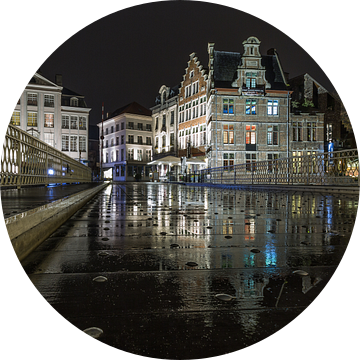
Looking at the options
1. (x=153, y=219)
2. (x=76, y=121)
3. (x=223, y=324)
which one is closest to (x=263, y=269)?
(x=223, y=324)

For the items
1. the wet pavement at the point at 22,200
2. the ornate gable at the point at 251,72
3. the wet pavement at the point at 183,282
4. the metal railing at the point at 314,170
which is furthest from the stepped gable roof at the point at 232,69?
the wet pavement at the point at 183,282

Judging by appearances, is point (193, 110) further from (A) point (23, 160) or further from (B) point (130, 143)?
(A) point (23, 160)

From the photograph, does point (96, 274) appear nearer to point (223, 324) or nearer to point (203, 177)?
point (223, 324)

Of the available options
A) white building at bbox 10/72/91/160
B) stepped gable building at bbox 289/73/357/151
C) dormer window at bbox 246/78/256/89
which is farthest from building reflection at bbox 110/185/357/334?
white building at bbox 10/72/91/160

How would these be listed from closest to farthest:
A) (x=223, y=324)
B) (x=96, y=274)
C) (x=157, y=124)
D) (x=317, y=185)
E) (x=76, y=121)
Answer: (x=223, y=324)
(x=96, y=274)
(x=317, y=185)
(x=76, y=121)
(x=157, y=124)

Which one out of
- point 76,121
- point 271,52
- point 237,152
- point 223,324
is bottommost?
point 223,324

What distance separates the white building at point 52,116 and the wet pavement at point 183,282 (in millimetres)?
42495

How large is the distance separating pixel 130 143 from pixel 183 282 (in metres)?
60.4

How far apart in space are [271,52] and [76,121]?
107 ft

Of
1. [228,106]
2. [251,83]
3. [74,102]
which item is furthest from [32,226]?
[74,102]

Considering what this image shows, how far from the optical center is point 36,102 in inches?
1741

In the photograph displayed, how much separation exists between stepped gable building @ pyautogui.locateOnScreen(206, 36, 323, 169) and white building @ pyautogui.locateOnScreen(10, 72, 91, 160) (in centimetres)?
2417

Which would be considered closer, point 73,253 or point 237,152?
point 73,253

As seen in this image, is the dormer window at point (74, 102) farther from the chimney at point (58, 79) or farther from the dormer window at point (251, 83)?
the dormer window at point (251, 83)
